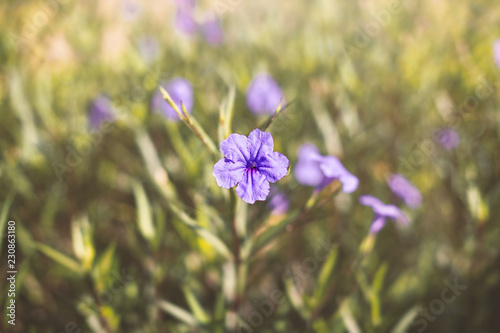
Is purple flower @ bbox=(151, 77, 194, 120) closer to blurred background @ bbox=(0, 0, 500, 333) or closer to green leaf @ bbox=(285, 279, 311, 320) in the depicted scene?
blurred background @ bbox=(0, 0, 500, 333)

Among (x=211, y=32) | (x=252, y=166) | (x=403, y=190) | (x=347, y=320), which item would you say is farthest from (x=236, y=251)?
(x=211, y=32)

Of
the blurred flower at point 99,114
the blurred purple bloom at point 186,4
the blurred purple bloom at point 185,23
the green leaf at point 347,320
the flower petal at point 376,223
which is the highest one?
the blurred purple bloom at point 186,4

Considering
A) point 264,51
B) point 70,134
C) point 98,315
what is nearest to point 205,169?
point 98,315

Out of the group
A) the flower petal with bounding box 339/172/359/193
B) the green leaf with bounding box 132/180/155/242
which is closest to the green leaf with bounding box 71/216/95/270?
the green leaf with bounding box 132/180/155/242

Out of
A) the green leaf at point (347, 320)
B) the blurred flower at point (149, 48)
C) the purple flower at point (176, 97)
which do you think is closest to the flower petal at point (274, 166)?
the green leaf at point (347, 320)

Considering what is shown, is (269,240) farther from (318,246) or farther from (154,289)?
(318,246)

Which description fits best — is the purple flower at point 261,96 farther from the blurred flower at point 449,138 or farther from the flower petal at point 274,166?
the flower petal at point 274,166

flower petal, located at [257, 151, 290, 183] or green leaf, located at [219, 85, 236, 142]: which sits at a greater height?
green leaf, located at [219, 85, 236, 142]
